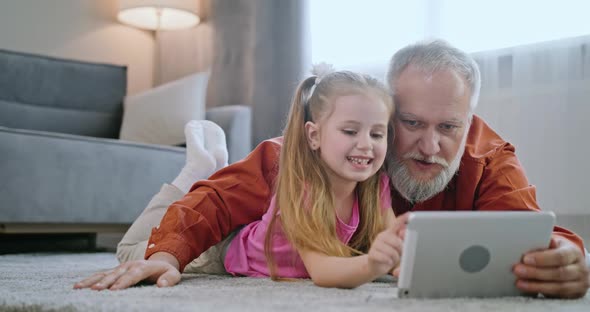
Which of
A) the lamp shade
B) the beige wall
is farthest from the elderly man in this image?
the beige wall

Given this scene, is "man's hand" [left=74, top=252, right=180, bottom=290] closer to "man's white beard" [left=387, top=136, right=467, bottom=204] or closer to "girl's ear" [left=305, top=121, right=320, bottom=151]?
"girl's ear" [left=305, top=121, right=320, bottom=151]

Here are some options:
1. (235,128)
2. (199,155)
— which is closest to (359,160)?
(199,155)

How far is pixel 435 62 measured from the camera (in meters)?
1.24

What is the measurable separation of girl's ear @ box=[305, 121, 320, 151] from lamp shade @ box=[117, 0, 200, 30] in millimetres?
2181

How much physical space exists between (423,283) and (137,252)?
2.79ft

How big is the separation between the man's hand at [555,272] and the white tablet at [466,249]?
0.01 metres

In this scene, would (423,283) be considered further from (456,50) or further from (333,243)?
(456,50)

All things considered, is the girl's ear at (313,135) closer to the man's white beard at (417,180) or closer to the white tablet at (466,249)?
the man's white beard at (417,180)

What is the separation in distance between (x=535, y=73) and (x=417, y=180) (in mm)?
1139

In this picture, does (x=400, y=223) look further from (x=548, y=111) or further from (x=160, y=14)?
(x=160, y=14)

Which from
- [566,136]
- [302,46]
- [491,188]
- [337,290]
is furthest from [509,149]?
[302,46]

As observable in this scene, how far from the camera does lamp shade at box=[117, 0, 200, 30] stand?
3201mm

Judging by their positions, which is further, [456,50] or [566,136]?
[566,136]

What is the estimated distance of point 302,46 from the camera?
9.44 feet
